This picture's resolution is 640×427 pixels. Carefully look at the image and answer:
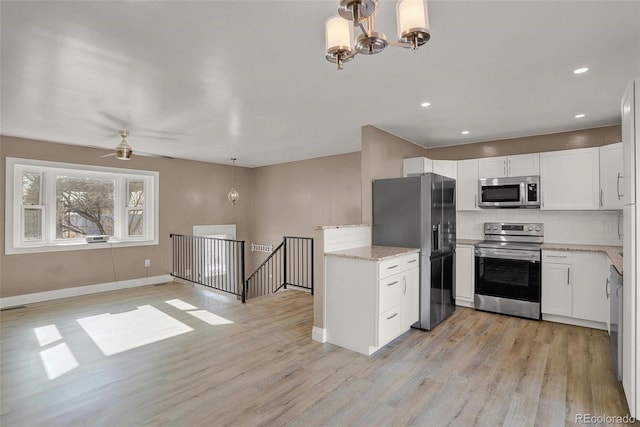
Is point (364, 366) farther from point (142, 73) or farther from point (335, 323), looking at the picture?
point (142, 73)

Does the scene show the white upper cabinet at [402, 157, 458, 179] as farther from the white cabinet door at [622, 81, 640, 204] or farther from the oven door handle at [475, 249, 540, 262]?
the white cabinet door at [622, 81, 640, 204]

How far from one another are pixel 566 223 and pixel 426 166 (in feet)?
6.58

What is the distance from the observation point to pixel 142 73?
8.50ft

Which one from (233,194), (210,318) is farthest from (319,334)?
(233,194)

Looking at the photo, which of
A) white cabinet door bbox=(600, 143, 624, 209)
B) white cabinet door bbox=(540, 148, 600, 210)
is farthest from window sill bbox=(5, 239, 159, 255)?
white cabinet door bbox=(600, 143, 624, 209)

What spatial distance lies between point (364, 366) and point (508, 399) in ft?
3.62

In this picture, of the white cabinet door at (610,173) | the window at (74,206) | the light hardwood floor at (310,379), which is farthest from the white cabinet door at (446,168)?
the window at (74,206)

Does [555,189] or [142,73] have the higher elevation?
[142,73]

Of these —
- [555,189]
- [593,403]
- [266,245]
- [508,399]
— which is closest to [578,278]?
[555,189]

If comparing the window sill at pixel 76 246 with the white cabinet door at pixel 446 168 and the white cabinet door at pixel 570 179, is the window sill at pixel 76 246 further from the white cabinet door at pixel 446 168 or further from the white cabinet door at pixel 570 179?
the white cabinet door at pixel 570 179

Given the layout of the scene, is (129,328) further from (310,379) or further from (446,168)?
(446,168)

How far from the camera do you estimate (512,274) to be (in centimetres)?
415

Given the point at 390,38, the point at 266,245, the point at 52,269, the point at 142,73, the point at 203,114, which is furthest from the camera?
the point at 266,245

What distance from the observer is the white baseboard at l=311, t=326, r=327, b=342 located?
11.1 feet
